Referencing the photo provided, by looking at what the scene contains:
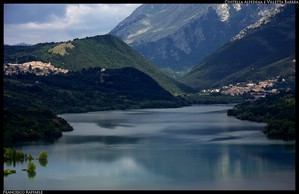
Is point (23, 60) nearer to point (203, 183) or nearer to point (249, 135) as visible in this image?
point (249, 135)

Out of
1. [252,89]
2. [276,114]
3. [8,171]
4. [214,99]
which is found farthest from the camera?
[252,89]

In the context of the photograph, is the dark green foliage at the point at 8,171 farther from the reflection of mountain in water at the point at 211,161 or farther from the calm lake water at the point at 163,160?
the reflection of mountain in water at the point at 211,161

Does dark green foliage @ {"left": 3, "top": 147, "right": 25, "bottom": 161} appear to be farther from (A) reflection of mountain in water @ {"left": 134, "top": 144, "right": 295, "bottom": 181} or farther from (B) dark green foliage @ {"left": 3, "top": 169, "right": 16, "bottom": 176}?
(A) reflection of mountain in water @ {"left": 134, "top": 144, "right": 295, "bottom": 181}

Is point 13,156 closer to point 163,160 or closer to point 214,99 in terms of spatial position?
point 163,160

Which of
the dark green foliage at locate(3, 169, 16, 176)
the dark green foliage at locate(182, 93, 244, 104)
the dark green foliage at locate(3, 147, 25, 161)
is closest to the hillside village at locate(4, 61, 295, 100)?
the dark green foliage at locate(182, 93, 244, 104)

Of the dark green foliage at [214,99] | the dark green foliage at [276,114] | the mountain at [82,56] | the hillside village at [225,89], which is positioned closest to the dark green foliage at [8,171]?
the dark green foliage at [276,114]

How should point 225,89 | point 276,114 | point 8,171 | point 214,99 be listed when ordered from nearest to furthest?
point 8,171, point 276,114, point 214,99, point 225,89

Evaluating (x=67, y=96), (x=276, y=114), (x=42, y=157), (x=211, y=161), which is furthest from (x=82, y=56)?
(x=211, y=161)
